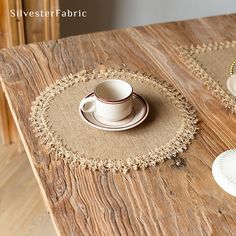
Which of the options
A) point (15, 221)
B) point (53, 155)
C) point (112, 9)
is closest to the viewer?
point (53, 155)

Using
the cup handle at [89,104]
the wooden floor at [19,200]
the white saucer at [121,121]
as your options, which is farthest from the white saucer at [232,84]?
the wooden floor at [19,200]

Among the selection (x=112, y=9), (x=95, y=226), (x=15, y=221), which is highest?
(x=95, y=226)

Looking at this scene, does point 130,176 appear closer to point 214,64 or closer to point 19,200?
A: point 214,64

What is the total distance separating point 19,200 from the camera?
1581 millimetres

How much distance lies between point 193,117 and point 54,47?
43 cm

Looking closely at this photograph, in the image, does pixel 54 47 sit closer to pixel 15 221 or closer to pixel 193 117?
pixel 193 117

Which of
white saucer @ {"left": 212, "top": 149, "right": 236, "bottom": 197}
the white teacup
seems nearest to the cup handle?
the white teacup

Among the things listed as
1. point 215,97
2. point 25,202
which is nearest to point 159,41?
point 215,97

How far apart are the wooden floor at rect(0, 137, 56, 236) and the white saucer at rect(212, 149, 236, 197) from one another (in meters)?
0.88

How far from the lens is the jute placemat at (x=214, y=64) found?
3.16 ft

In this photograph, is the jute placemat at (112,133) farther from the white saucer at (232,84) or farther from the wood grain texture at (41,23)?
the wood grain texture at (41,23)

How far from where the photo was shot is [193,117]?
89 centimetres

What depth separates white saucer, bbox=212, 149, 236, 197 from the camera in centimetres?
73

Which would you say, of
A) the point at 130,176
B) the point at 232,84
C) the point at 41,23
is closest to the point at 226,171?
the point at 130,176
